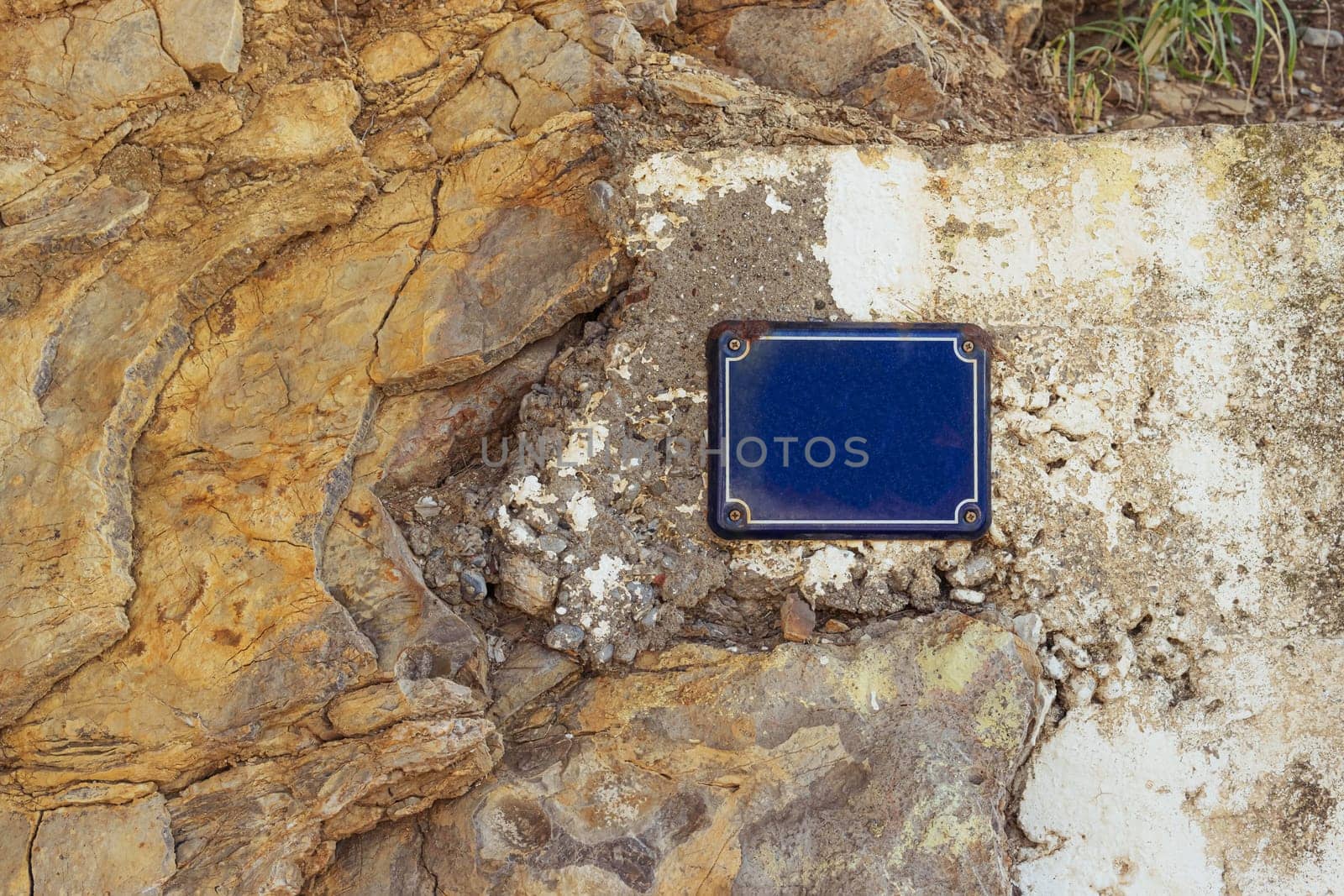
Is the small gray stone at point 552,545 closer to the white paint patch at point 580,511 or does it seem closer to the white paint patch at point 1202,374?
the white paint patch at point 580,511

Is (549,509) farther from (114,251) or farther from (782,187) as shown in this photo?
(114,251)

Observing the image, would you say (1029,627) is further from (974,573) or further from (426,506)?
(426,506)

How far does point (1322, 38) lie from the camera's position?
9.20ft

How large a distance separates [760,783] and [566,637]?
444 millimetres

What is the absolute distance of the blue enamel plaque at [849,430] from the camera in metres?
2.13

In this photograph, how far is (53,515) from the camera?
2.02 metres

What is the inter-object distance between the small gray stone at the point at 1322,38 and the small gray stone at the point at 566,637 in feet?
7.79

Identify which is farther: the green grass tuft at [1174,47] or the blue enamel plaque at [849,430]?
the green grass tuft at [1174,47]

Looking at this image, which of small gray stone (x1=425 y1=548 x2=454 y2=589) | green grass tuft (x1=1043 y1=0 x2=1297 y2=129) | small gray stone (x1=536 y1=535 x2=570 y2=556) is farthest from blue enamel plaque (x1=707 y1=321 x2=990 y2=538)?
green grass tuft (x1=1043 y1=0 x2=1297 y2=129)

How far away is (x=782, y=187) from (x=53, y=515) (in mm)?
1508

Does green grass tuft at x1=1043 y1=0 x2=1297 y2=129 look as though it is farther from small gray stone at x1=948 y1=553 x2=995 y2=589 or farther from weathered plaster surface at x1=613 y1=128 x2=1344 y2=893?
small gray stone at x1=948 y1=553 x2=995 y2=589

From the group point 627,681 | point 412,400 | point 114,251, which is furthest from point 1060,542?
point 114,251

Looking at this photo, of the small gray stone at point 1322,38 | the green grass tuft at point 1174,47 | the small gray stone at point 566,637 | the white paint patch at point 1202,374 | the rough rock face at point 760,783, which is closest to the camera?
the rough rock face at point 760,783

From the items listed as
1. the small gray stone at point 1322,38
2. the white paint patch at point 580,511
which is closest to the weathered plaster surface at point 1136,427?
the white paint patch at point 580,511
